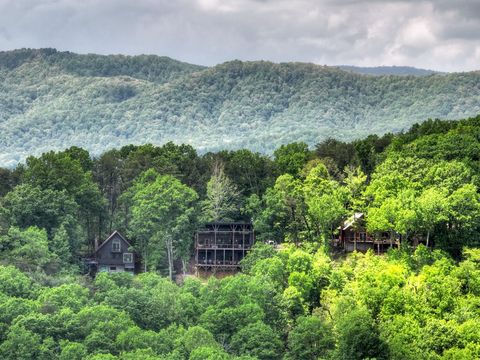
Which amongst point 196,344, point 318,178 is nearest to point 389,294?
point 196,344

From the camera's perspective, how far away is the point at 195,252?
282 ft

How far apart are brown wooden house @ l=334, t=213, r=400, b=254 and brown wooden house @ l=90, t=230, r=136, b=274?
66.5 feet

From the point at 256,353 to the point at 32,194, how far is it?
3088 cm

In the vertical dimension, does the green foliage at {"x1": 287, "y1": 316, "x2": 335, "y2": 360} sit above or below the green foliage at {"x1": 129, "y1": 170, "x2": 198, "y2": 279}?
below

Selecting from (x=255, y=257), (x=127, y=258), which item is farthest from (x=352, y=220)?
(x=127, y=258)

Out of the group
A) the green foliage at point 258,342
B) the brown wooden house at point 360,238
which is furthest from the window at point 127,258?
the green foliage at point 258,342

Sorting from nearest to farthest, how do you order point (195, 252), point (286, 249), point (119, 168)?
point (286, 249) < point (195, 252) < point (119, 168)

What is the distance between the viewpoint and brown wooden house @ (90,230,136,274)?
3297 inches

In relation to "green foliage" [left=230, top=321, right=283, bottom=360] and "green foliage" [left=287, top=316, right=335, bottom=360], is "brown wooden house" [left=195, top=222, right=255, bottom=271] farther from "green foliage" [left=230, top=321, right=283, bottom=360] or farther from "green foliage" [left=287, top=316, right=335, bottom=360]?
"green foliage" [left=287, top=316, right=335, bottom=360]

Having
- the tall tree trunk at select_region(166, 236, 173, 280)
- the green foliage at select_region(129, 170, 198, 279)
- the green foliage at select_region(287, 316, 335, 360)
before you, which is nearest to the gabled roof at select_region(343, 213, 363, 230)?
the green foliage at select_region(129, 170, 198, 279)

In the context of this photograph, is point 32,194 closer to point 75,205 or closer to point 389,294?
point 75,205

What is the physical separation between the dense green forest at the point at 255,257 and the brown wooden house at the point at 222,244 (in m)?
1.43

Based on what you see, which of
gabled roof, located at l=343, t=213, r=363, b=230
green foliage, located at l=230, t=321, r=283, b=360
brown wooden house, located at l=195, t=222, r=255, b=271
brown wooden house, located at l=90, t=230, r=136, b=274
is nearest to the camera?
green foliage, located at l=230, t=321, r=283, b=360

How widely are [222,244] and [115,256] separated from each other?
10.5m
